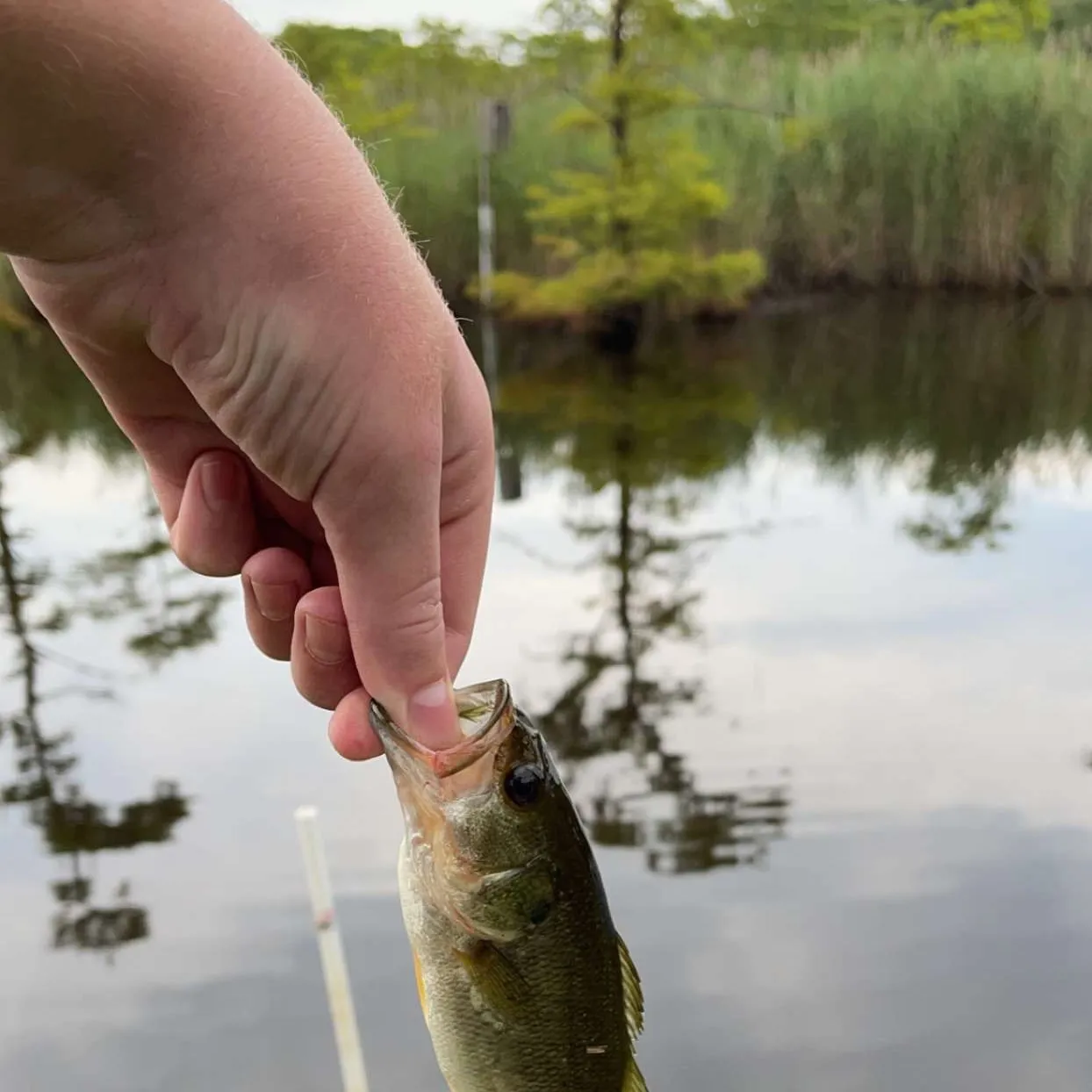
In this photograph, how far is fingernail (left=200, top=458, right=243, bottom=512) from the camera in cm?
138

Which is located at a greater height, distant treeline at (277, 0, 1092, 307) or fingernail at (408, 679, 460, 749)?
distant treeline at (277, 0, 1092, 307)

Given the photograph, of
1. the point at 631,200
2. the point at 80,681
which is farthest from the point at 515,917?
the point at 631,200

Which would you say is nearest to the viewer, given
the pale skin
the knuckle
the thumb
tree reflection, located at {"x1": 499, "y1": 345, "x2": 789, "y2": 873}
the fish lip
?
the pale skin

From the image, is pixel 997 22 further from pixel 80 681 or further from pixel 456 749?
pixel 456 749

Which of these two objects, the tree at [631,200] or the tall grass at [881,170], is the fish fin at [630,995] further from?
the tall grass at [881,170]

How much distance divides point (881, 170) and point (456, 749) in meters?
14.6

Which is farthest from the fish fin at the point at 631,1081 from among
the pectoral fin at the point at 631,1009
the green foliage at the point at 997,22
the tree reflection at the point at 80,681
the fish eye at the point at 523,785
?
the green foliage at the point at 997,22

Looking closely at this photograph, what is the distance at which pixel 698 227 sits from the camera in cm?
1375

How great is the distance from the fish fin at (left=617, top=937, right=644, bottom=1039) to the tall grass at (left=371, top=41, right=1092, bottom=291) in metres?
13.2

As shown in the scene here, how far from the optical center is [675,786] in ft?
13.1

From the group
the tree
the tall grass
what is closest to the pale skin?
the tree

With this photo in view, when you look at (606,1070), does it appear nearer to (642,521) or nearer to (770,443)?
(642,521)

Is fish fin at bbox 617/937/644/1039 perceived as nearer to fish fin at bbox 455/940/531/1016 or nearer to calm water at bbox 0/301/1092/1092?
fish fin at bbox 455/940/531/1016

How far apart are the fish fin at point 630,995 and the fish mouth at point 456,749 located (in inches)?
12.3
